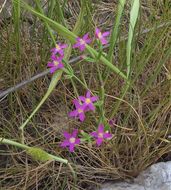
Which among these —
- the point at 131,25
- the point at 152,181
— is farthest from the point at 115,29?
the point at 152,181

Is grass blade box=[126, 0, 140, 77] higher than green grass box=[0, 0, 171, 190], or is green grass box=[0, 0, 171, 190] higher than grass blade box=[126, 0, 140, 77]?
grass blade box=[126, 0, 140, 77]

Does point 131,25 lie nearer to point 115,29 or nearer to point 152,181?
point 115,29

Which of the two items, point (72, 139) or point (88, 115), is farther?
point (88, 115)

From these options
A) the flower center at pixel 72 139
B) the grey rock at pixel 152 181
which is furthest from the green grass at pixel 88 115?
the flower center at pixel 72 139

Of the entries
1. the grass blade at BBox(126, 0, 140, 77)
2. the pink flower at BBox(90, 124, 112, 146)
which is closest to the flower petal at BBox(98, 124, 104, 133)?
the pink flower at BBox(90, 124, 112, 146)

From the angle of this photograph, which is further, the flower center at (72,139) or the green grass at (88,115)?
the green grass at (88,115)

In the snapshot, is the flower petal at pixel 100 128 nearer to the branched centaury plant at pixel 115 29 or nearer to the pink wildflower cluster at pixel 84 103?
the pink wildflower cluster at pixel 84 103

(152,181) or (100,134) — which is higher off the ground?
(100,134)

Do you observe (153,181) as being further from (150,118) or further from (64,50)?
(64,50)

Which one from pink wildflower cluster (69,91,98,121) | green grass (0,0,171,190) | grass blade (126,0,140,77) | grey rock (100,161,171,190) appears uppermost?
grass blade (126,0,140,77)

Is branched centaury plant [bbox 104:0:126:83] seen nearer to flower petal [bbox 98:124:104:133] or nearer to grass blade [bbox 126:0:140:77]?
grass blade [bbox 126:0:140:77]
